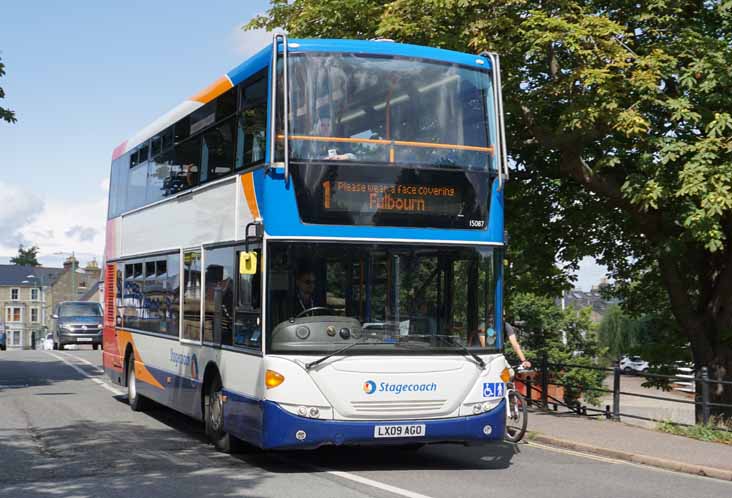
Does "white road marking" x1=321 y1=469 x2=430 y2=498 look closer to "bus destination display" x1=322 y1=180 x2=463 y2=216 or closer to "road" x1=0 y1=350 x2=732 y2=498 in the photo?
"road" x1=0 y1=350 x2=732 y2=498

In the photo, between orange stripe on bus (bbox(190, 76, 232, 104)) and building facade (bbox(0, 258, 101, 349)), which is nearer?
orange stripe on bus (bbox(190, 76, 232, 104))

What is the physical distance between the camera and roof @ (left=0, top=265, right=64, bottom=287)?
13888 cm

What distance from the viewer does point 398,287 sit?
1075cm

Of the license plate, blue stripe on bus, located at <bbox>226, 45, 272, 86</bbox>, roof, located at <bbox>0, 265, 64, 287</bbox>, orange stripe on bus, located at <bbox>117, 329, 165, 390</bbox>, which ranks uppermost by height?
roof, located at <bbox>0, 265, 64, 287</bbox>

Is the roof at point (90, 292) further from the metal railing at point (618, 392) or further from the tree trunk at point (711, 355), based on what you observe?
the metal railing at point (618, 392)

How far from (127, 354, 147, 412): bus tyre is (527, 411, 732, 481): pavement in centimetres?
613

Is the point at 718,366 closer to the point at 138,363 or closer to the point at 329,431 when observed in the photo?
the point at 138,363

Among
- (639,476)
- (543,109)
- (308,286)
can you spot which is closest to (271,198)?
(308,286)

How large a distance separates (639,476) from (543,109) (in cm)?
953

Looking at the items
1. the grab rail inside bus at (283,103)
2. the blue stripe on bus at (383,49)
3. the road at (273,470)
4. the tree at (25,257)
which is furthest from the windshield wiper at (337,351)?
the tree at (25,257)

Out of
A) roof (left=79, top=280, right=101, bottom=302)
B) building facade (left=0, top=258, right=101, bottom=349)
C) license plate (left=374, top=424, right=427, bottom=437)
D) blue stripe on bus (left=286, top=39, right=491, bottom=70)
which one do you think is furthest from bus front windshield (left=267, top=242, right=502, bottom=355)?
roof (left=79, top=280, right=101, bottom=302)

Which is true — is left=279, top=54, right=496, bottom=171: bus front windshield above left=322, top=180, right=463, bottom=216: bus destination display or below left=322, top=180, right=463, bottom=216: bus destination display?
above

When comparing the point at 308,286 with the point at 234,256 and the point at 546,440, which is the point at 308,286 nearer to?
the point at 234,256

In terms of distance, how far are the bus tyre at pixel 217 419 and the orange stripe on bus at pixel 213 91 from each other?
3.42 meters
